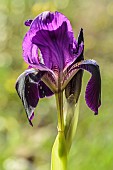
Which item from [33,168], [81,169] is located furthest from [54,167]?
[33,168]

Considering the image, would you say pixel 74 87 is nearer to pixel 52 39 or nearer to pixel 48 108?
pixel 52 39

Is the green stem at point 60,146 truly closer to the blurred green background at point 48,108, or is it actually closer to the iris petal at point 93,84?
the iris petal at point 93,84

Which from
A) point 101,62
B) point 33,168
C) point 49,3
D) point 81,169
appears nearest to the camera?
point 81,169

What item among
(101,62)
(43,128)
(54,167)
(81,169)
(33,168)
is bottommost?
(54,167)

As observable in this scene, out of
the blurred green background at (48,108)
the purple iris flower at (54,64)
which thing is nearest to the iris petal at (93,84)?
the purple iris flower at (54,64)

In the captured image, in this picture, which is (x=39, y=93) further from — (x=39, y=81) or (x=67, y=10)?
(x=67, y=10)

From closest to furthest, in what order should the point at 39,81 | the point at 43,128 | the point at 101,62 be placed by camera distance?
the point at 39,81 < the point at 43,128 < the point at 101,62

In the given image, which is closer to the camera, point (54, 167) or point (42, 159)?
point (54, 167)

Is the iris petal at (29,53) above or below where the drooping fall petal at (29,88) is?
above
